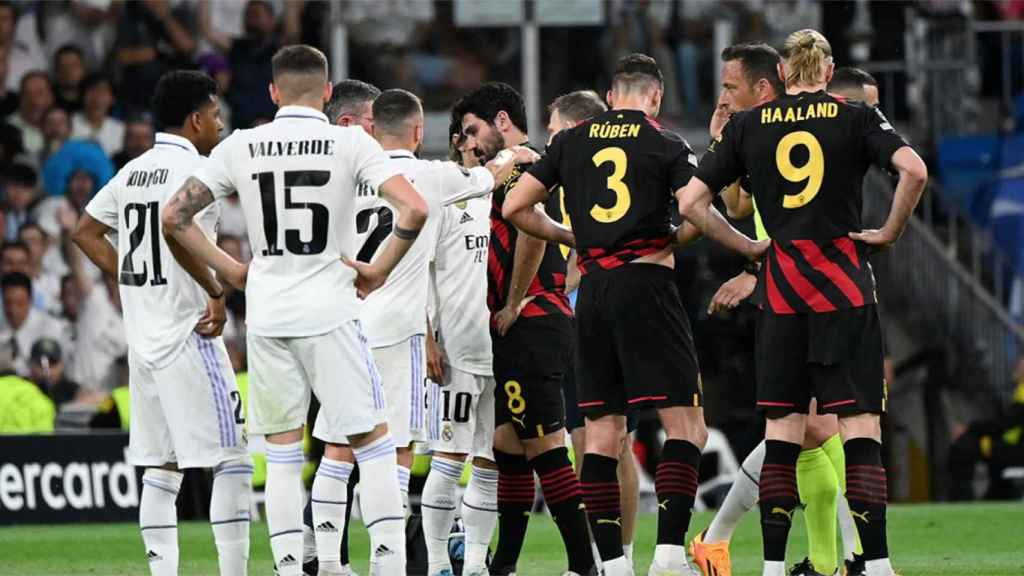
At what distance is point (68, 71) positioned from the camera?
19969mm

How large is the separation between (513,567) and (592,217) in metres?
1.99

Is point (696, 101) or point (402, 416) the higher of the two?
point (696, 101)

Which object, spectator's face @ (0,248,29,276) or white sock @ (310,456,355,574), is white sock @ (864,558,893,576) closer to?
white sock @ (310,456,355,574)

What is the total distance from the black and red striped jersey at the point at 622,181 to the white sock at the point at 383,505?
1478mm

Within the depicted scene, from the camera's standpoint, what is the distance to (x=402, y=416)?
9.34 metres

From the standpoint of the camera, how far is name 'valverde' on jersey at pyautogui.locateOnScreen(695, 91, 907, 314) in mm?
8508

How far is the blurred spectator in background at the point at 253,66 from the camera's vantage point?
20.0m

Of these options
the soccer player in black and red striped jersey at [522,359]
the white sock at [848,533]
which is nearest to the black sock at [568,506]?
the soccer player in black and red striped jersey at [522,359]

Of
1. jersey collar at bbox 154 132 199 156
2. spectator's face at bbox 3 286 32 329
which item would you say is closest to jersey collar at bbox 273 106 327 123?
jersey collar at bbox 154 132 199 156

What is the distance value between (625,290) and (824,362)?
102 cm

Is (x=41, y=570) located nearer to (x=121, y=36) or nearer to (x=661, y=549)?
(x=661, y=549)

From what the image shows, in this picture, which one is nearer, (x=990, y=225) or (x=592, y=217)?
(x=592, y=217)

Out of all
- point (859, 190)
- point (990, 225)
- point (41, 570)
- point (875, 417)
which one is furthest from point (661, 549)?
point (990, 225)

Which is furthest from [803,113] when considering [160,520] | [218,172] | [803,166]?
[160,520]
